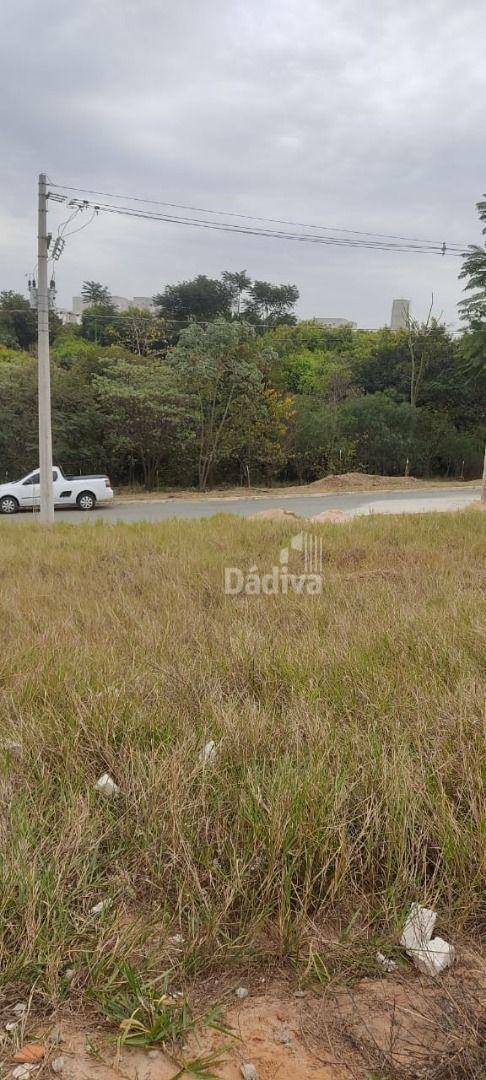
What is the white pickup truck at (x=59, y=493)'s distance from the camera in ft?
70.4

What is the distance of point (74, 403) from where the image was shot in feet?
86.0

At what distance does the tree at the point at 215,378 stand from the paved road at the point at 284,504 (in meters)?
4.88

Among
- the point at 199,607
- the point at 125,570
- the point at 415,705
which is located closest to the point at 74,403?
the point at 125,570

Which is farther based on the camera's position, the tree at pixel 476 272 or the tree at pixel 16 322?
the tree at pixel 16 322

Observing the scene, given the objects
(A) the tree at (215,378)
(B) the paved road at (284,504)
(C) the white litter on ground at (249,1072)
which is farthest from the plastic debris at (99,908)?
(A) the tree at (215,378)

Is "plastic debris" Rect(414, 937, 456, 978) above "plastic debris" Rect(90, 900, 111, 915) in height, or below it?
below

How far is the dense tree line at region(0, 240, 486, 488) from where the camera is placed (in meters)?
25.9

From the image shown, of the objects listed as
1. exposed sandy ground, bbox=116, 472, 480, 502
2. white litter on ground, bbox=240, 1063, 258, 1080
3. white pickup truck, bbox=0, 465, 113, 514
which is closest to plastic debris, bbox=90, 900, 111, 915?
white litter on ground, bbox=240, 1063, 258, 1080

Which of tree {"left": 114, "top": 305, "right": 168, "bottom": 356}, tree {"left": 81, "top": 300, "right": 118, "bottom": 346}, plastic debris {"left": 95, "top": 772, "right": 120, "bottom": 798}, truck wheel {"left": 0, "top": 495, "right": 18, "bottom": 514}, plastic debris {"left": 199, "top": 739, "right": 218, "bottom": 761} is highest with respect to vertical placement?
tree {"left": 81, "top": 300, "right": 118, "bottom": 346}

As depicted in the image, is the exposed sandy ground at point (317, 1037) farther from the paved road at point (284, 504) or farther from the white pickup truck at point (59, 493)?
the white pickup truck at point (59, 493)

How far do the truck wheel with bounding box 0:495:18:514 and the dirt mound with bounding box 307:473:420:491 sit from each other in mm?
11175

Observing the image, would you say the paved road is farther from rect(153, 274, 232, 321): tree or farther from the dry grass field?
rect(153, 274, 232, 321): tree

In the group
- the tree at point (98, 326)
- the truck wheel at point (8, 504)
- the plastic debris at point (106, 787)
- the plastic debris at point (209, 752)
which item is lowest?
the truck wheel at point (8, 504)

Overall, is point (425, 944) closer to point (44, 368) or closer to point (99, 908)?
point (99, 908)
